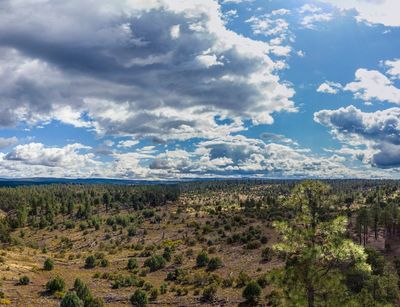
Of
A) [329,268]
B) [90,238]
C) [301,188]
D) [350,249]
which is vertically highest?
[301,188]

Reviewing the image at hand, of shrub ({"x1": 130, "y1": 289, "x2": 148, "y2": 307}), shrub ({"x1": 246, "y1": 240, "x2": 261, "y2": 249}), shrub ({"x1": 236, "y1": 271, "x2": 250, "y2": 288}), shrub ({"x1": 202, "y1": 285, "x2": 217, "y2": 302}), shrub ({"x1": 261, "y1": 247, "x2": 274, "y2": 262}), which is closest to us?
shrub ({"x1": 130, "y1": 289, "x2": 148, "y2": 307})

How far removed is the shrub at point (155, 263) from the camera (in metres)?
69.1

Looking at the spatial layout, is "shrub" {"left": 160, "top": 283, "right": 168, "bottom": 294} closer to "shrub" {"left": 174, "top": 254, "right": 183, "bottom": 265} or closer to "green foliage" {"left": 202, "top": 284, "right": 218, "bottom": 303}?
"green foliage" {"left": 202, "top": 284, "right": 218, "bottom": 303}

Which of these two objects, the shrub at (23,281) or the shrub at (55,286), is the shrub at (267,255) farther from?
the shrub at (23,281)

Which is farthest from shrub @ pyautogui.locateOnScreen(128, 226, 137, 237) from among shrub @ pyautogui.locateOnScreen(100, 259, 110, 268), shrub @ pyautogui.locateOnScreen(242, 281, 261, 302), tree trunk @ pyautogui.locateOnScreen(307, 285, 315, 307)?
tree trunk @ pyautogui.locateOnScreen(307, 285, 315, 307)

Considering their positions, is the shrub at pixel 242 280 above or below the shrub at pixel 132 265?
above

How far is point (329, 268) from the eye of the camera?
14438mm

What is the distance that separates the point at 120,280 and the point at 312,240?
4885cm

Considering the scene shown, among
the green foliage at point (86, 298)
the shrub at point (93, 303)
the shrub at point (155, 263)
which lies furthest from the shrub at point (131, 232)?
the shrub at point (93, 303)

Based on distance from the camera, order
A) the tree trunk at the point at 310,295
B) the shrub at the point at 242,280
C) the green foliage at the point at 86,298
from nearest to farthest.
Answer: the tree trunk at the point at 310,295
the green foliage at the point at 86,298
the shrub at the point at 242,280

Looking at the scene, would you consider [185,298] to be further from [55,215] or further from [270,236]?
[55,215]

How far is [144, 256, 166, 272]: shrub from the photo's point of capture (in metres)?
69.1

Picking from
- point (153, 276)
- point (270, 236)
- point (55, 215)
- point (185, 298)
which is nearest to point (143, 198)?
point (55, 215)

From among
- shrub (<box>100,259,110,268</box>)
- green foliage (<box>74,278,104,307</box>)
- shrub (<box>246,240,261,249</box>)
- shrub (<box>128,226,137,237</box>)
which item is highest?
green foliage (<box>74,278,104,307</box>)
